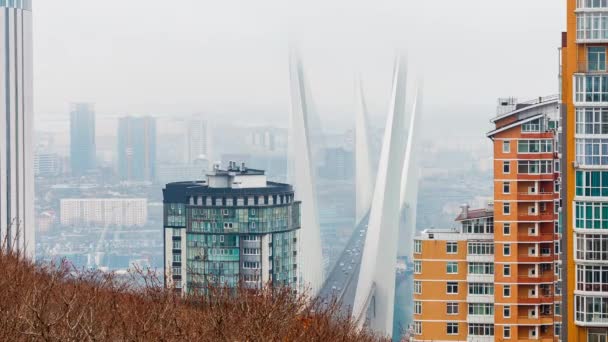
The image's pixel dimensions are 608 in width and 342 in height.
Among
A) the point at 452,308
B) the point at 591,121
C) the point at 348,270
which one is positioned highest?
the point at 591,121

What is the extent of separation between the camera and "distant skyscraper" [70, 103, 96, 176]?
2884cm

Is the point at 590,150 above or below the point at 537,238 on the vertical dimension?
above

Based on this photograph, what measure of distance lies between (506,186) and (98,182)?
2062 cm

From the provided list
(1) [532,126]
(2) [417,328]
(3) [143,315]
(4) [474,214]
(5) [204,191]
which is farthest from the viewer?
(5) [204,191]

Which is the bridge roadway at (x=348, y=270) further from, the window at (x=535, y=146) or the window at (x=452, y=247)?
the window at (x=535, y=146)

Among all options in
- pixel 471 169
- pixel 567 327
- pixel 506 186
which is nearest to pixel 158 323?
pixel 567 327

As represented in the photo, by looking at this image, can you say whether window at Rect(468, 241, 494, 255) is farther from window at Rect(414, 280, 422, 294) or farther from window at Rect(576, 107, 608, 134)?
window at Rect(576, 107, 608, 134)

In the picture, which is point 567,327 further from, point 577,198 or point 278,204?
point 278,204

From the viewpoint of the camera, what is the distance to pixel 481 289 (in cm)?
865

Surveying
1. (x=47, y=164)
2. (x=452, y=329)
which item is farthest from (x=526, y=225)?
(x=47, y=164)

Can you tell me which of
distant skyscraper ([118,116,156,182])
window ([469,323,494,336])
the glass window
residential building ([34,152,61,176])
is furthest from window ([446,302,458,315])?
residential building ([34,152,61,176])

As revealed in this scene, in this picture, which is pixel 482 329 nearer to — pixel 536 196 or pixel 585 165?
pixel 536 196

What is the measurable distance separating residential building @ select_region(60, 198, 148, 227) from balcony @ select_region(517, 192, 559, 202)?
60.6ft

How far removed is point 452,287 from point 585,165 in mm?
2587
